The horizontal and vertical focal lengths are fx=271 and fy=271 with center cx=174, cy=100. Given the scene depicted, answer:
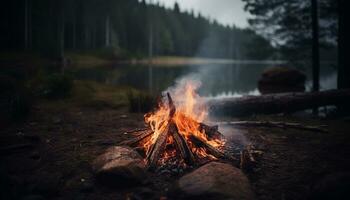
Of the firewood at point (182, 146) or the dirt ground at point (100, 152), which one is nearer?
the dirt ground at point (100, 152)

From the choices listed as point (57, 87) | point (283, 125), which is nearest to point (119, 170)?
point (283, 125)

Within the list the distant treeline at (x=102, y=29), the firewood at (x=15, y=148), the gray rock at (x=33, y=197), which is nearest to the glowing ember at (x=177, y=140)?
the gray rock at (x=33, y=197)

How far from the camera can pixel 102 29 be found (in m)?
60.8

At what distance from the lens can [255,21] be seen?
1805cm

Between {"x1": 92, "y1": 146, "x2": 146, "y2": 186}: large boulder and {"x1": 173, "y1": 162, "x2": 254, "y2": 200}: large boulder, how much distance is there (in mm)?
832

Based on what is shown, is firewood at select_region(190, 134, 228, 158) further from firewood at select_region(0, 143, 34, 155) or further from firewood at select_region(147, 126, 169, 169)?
firewood at select_region(0, 143, 34, 155)

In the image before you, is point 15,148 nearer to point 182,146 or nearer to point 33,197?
point 33,197

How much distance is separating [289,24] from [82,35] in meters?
50.4

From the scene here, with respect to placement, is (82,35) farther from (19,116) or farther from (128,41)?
(19,116)

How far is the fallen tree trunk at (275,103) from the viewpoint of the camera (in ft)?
33.6

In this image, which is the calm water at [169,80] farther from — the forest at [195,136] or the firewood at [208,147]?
the firewood at [208,147]

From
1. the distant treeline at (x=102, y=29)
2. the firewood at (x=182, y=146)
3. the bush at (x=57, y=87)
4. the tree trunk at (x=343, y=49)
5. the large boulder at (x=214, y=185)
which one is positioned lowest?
the large boulder at (x=214, y=185)

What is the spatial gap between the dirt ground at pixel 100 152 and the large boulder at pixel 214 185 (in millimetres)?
344

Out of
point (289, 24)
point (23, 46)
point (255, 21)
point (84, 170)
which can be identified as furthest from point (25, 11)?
point (84, 170)
